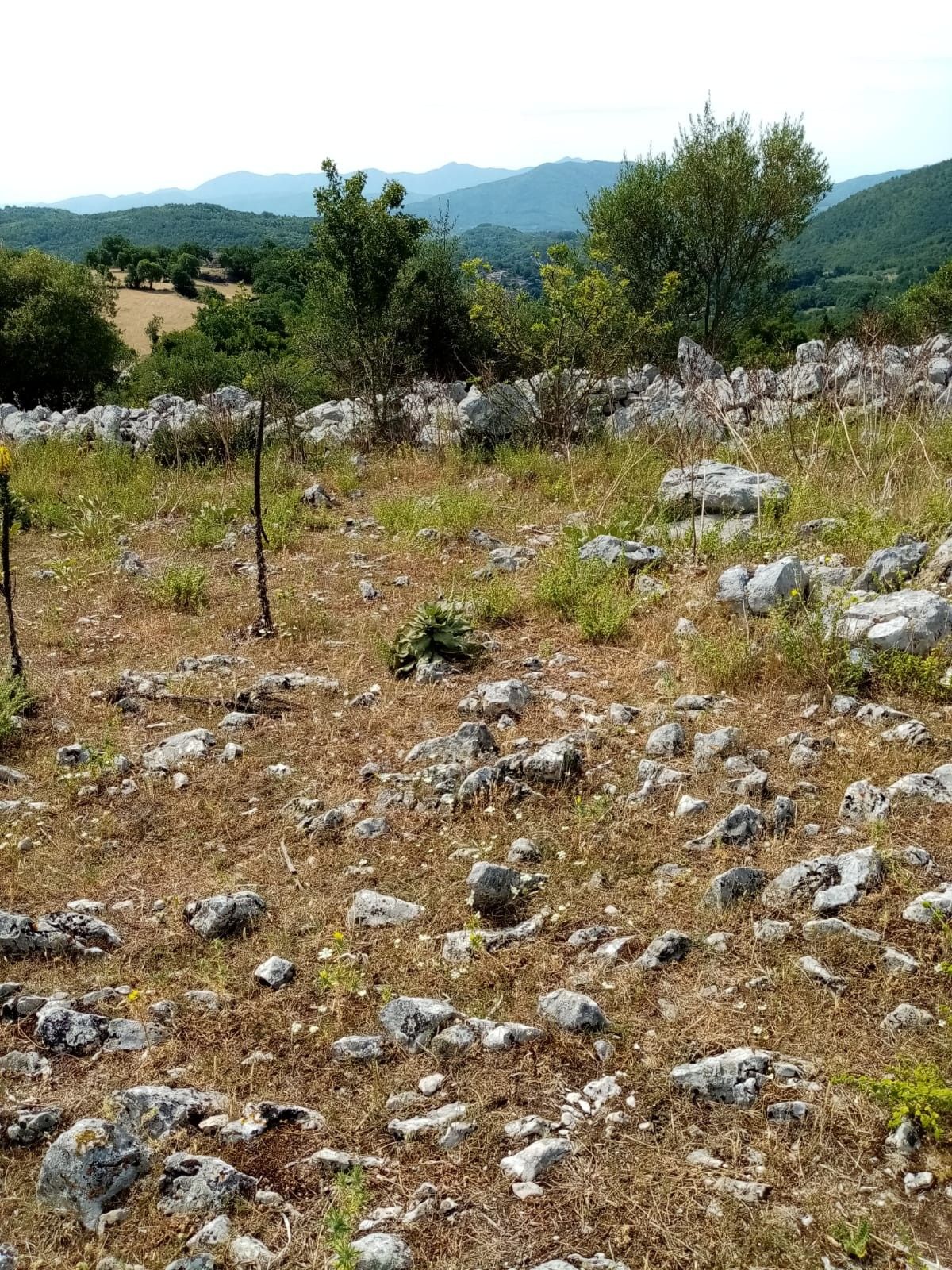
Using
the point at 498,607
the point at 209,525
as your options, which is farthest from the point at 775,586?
the point at 209,525

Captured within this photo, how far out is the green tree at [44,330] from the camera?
30844 millimetres

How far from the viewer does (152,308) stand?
253 ft

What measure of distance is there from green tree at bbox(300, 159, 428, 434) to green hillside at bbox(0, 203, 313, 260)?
111m

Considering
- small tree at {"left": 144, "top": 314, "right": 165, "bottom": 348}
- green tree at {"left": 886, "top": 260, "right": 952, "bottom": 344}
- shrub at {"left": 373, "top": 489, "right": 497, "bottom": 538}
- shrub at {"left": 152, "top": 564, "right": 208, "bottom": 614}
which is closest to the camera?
shrub at {"left": 152, "top": 564, "right": 208, "bottom": 614}

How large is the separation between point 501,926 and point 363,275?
11337mm

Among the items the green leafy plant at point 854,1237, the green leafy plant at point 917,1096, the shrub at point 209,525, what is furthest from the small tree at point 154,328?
the green leafy plant at point 854,1237

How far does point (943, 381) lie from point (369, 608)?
9158 mm

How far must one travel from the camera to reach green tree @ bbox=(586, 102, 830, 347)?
24.8 meters

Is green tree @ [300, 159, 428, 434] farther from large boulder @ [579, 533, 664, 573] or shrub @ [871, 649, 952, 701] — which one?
shrub @ [871, 649, 952, 701]

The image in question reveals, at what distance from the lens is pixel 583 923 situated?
3.73 m

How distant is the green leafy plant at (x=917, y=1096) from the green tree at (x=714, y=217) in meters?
23.9

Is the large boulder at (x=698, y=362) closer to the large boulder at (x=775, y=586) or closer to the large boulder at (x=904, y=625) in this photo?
the large boulder at (x=775, y=586)

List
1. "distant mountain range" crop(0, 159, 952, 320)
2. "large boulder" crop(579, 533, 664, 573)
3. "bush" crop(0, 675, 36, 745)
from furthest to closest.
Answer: "distant mountain range" crop(0, 159, 952, 320) → "large boulder" crop(579, 533, 664, 573) → "bush" crop(0, 675, 36, 745)

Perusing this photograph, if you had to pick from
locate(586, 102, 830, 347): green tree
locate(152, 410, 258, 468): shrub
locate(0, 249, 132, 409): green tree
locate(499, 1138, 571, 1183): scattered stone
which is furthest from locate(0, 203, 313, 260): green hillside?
locate(499, 1138, 571, 1183): scattered stone
